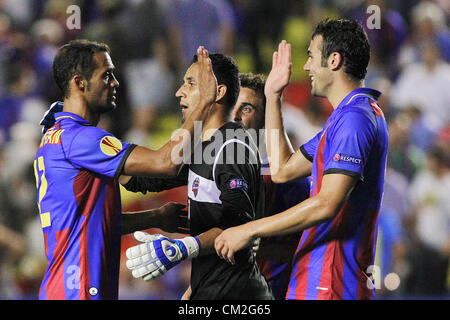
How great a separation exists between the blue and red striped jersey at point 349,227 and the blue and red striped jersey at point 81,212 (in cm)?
111

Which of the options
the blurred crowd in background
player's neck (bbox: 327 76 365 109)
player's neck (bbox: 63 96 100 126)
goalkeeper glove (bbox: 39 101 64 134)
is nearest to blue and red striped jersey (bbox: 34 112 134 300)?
player's neck (bbox: 63 96 100 126)

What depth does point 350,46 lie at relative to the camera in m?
3.53

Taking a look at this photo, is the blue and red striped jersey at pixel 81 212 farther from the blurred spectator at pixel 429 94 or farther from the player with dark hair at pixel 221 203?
the blurred spectator at pixel 429 94

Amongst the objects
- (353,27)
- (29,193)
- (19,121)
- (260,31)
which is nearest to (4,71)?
(19,121)

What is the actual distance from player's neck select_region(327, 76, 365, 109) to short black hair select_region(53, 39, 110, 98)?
4.88ft

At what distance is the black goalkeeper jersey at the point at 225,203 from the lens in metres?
3.70

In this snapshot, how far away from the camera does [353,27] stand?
3.57 meters

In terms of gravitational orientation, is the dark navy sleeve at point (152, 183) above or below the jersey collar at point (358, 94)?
below

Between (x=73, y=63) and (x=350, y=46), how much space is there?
1691 millimetres

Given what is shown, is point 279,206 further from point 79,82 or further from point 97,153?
point 79,82

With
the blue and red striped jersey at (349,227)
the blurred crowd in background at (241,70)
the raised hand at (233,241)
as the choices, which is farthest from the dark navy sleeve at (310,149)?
the blurred crowd in background at (241,70)

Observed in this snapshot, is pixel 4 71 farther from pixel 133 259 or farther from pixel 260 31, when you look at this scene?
pixel 133 259

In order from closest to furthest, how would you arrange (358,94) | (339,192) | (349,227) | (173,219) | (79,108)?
(339,192) → (349,227) → (358,94) → (79,108) → (173,219)

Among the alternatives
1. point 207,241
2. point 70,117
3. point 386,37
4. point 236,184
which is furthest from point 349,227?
point 386,37
